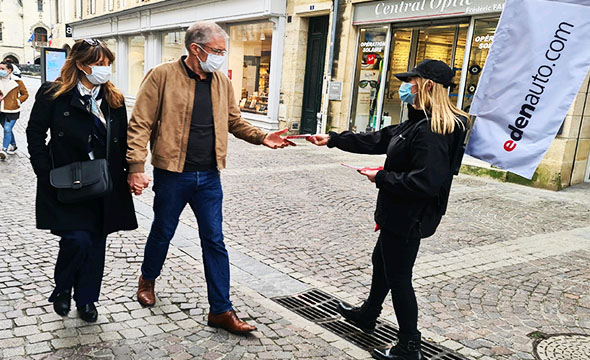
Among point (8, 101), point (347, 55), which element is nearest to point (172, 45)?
point (347, 55)

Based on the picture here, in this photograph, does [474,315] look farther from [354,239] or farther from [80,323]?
[80,323]

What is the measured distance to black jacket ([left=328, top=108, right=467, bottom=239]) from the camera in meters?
2.88

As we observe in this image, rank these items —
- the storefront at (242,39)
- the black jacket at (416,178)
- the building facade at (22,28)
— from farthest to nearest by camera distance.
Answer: the building facade at (22,28), the storefront at (242,39), the black jacket at (416,178)

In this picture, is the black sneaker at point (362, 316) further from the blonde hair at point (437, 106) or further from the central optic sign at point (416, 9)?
the central optic sign at point (416, 9)

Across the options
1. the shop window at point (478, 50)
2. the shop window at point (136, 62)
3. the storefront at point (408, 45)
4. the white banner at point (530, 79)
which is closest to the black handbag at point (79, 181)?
the white banner at point (530, 79)

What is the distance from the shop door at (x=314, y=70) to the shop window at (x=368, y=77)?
5.40 feet

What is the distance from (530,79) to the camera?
9.09 ft

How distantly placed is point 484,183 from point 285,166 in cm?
394

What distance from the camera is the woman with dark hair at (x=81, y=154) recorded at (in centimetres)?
328

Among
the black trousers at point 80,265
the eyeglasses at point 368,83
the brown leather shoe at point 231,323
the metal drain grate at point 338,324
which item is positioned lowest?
the metal drain grate at point 338,324

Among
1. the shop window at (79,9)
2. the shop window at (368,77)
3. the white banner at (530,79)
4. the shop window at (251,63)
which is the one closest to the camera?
the white banner at (530,79)

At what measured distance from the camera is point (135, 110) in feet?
11.2

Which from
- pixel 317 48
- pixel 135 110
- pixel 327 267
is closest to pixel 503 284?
pixel 327 267

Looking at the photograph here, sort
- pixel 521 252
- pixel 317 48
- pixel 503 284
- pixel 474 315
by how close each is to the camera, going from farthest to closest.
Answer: pixel 317 48
pixel 521 252
pixel 503 284
pixel 474 315
